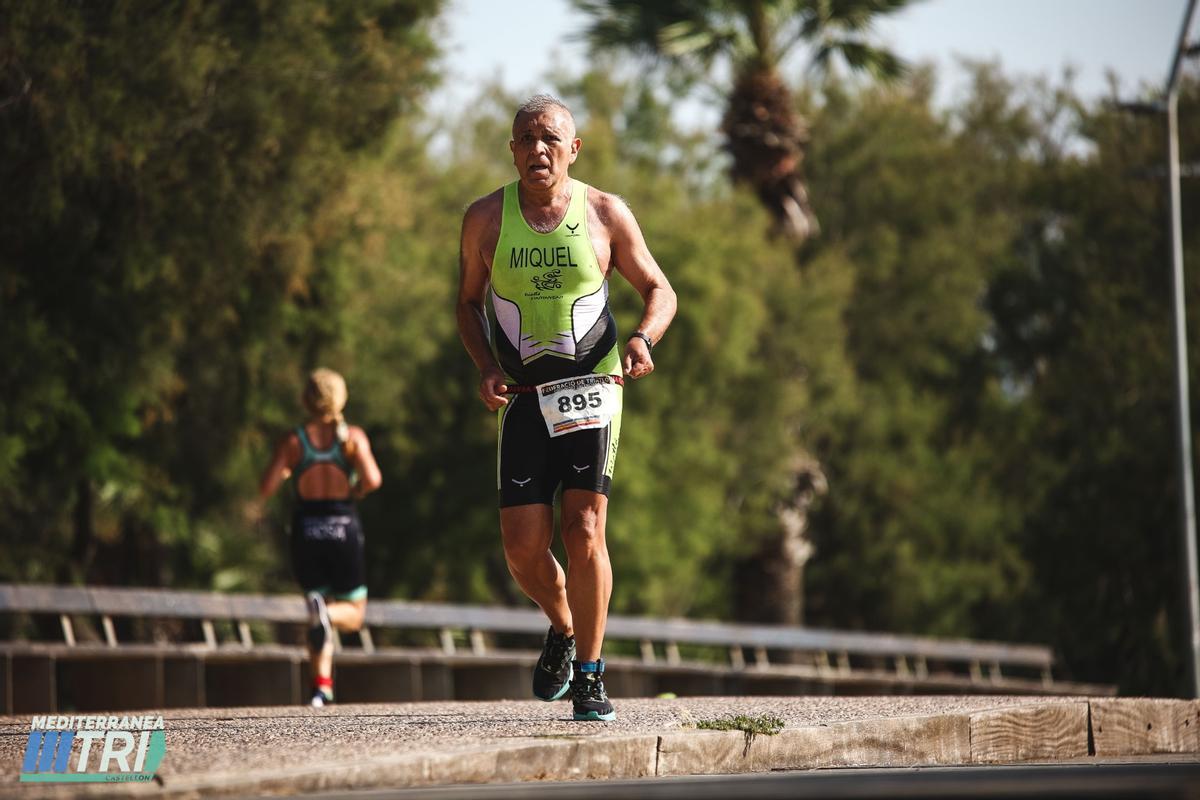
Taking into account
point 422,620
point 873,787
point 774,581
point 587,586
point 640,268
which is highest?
point 640,268

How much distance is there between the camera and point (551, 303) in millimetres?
7707

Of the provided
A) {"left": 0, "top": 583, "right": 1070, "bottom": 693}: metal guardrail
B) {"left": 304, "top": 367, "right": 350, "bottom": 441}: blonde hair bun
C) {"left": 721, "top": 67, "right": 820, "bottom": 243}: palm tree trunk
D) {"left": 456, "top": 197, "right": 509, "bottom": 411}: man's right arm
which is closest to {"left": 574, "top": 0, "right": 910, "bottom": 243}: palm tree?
{"left": 721, "top": 67, "right": 820, "bottom": 243}: palm tree trunk

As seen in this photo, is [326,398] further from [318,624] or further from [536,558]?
[536,558]

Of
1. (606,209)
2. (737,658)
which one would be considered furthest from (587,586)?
(737,658)

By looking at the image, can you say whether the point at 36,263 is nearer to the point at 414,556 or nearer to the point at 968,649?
the point at 968,649

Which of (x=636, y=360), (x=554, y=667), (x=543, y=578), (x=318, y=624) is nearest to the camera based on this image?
(x=636, y=360)

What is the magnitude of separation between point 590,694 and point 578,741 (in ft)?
3.72

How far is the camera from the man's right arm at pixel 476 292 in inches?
307

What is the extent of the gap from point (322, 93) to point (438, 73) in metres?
3.82

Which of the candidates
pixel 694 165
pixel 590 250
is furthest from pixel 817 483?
pixel 590 250

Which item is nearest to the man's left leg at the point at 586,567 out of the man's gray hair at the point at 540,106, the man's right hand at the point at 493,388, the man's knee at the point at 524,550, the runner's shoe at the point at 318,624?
the man's knee at the point at 524,550

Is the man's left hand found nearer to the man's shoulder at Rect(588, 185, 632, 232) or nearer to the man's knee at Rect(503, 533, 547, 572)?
the man's shoulder at Rect(588, 185, 632, 232)

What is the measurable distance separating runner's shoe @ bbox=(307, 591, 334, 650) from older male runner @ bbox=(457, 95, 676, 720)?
3.43 metres

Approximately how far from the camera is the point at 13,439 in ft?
49.4
